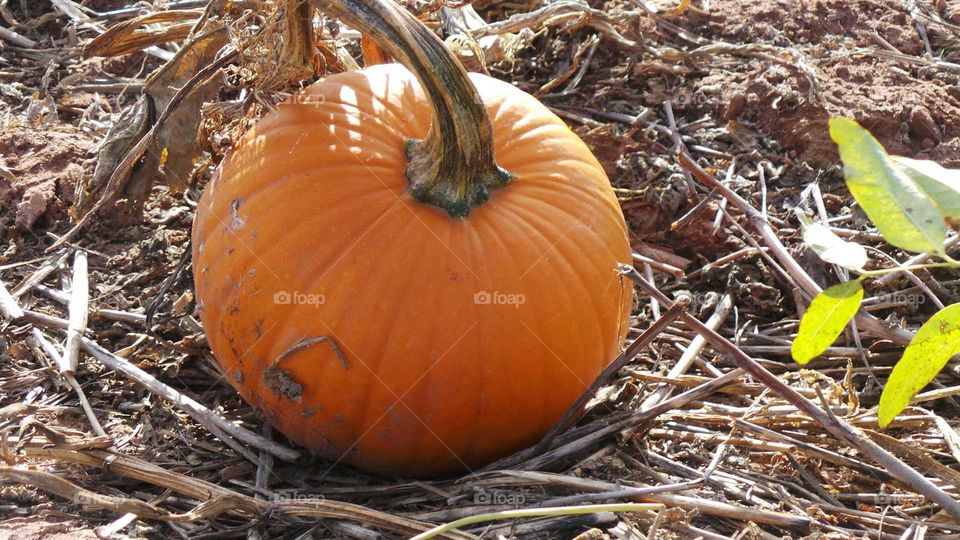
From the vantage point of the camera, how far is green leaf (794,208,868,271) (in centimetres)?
149

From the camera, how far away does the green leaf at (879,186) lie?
1.40 metres

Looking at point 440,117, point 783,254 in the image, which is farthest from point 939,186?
point 440,117

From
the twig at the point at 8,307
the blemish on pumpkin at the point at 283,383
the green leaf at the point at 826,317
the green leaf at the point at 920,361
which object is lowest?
the blemish on pumpkin at the point at 283,383

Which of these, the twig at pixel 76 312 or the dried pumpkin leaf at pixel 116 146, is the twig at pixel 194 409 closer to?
the twig at pixel 76 312

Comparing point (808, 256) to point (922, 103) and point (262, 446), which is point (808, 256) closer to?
point (922, 103)

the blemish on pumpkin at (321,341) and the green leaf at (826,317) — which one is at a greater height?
the green leaf at (826,317)

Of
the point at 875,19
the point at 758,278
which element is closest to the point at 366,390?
the point at 758,278

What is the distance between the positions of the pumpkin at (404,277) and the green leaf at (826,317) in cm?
89

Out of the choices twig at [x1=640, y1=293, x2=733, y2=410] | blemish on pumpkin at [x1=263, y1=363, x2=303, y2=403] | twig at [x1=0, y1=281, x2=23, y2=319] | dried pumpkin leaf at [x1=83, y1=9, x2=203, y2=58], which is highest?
dried pumpkin leaf at [x1=83, y1=9, x2=203, y2=58]

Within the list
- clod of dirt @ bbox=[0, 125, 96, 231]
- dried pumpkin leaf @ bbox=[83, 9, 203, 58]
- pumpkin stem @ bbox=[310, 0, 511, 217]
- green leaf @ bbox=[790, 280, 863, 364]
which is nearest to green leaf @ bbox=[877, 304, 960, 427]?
green leaf @ bbox=[790, 280, 863, 364]

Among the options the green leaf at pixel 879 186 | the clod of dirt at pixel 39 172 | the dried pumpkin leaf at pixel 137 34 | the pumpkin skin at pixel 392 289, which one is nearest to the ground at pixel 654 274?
the clod of dirt at pixel 39 172

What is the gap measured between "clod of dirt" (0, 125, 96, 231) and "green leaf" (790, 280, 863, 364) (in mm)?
2749

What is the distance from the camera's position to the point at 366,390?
2.38 m

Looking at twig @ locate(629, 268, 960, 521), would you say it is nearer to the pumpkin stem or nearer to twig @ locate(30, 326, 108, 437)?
the pumpkin stem
